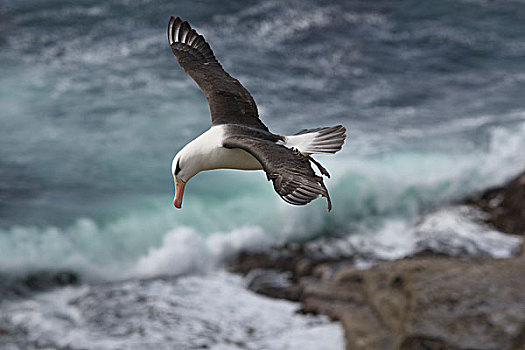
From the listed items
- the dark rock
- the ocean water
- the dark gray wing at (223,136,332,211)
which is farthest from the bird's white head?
the dark rock

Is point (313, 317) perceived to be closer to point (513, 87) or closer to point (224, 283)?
point (224, 283)

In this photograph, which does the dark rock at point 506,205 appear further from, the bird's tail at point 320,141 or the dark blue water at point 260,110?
the bird's tail at point 320,141

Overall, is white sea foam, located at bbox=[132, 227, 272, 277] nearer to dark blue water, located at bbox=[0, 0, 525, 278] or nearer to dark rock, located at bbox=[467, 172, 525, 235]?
dark blue water, located at bbox=[0, 0, 525, 278]

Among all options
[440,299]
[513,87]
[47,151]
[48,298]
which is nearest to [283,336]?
[440,299]

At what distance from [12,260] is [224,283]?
3.72m

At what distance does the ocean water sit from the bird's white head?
6179 mm

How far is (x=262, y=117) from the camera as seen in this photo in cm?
1390

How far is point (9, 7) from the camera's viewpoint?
1783 centimetres

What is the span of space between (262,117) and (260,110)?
32 centimetres

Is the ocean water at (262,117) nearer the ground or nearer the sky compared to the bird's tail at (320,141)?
nearer the sky

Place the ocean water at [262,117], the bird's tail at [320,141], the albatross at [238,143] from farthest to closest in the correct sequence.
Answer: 1. the ocean water at [262,117]
2. the bird's tail at [320,141]
3. the albatross at [238,143]

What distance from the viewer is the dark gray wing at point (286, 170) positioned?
9.33ft

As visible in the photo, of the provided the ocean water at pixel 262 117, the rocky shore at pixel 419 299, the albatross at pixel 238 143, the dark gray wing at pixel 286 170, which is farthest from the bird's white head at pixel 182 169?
the ocean water at pixel 262 117

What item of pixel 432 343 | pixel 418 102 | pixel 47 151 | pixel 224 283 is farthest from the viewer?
pixel 418 102
